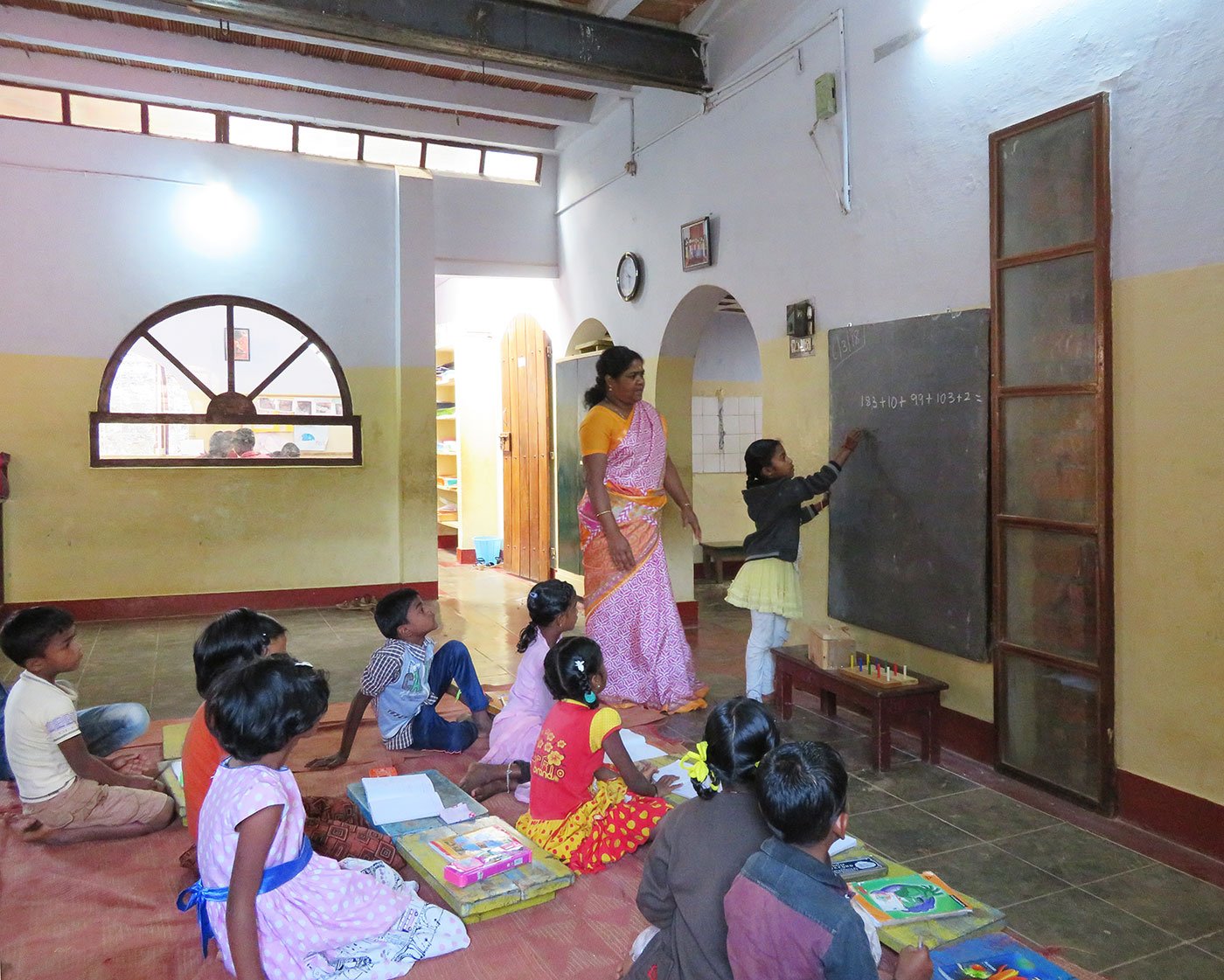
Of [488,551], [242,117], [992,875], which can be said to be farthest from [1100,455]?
[488,551]

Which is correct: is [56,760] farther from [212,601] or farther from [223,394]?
[223,394]

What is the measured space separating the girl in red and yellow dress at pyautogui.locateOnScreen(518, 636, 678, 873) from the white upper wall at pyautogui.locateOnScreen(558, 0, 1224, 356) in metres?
2.20

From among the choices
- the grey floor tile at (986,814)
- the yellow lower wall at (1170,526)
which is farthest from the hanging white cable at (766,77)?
the grey floor tile at (986,814)

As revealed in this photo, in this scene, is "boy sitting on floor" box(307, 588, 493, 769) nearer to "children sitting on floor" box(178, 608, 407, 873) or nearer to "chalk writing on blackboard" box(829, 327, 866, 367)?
"children sitting on floor" box(178, 608, 407, 873)

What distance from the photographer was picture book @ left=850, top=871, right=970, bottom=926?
91.4 inches

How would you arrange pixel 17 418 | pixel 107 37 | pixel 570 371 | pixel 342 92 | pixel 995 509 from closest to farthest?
pixel 995 509 < pixel 107 37 < pixel 17 418 < pixel 342 92 < pixel 570 371

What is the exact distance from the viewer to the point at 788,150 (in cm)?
471

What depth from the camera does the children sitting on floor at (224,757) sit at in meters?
2.45

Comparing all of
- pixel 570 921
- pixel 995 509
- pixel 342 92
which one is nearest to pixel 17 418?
pixel 342 92

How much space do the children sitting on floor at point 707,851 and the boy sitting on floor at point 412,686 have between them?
1836mm

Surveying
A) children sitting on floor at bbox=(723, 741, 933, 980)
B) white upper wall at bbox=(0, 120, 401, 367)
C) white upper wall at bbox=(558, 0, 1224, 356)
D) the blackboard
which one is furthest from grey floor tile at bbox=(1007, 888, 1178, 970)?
white upper wall at bbox=(0, 120, 401, 367)

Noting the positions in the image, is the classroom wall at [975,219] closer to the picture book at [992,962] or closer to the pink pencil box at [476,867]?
the picture book at [992,962]

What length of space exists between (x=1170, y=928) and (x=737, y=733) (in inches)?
60.0

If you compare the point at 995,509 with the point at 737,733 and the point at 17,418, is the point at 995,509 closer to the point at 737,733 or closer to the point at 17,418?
the point at 737,733
